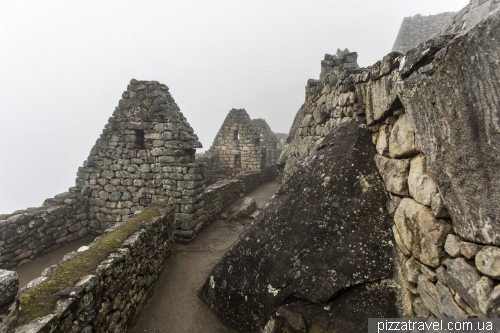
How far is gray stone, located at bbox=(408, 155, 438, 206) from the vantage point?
2.53 m

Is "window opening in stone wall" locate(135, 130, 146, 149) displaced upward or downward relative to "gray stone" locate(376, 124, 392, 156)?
upward

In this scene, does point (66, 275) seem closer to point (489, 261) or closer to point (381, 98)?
point (489, 261)

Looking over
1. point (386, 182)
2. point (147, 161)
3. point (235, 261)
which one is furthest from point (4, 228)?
point (386, 182)

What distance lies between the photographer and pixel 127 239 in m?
5.03

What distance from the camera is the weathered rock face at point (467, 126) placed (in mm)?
1835

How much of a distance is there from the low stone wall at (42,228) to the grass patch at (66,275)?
3350 millimetres

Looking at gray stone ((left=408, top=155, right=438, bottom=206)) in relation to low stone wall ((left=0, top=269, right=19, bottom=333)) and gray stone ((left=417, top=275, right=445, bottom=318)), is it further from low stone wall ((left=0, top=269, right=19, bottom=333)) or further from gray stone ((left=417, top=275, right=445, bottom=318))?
low stone wall ((left=0, top=269, right=19, bottom=333))

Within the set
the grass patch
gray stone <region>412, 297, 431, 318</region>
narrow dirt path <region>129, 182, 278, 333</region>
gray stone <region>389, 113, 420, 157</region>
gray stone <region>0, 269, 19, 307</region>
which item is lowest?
narrow dirt path <region>129, 182, 278, 333</region>

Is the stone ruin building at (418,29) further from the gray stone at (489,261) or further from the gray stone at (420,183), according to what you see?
the gray stone at (489,261)

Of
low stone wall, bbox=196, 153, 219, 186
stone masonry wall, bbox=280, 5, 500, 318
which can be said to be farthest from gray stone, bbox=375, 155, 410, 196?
low stone wall, bbox=196, 153, 219, 186

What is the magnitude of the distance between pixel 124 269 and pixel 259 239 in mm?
2428

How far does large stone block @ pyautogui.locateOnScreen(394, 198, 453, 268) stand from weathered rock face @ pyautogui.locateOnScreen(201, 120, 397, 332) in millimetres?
432

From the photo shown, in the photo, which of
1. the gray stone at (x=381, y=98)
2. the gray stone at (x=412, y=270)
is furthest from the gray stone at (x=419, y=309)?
the gray stone at (x=381, y=98)

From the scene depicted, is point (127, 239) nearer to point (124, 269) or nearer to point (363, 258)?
point (124, 269)
